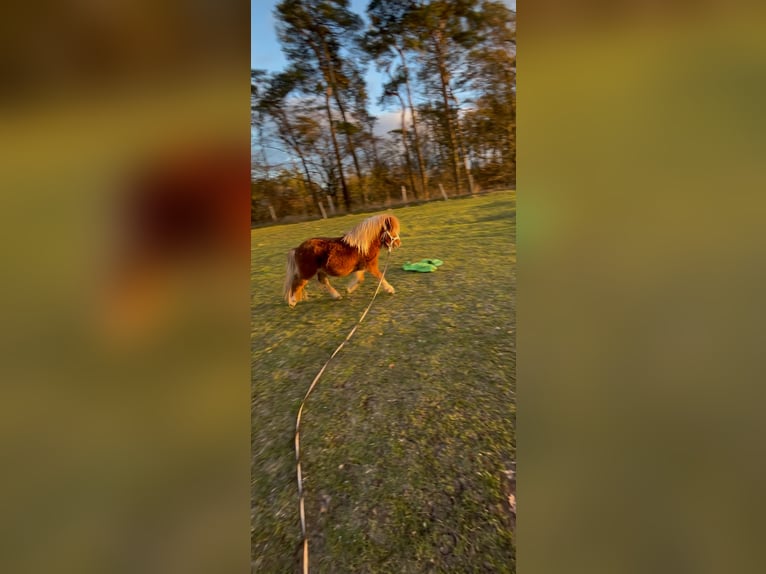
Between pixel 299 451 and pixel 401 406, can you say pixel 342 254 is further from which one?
pixel 299 451

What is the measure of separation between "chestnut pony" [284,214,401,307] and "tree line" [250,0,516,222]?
33 centimetres

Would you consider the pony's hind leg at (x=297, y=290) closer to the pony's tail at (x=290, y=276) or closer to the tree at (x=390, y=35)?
the pony's tail at (x=290, y=276)

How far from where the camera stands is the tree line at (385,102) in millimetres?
723

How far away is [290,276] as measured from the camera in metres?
1.36
